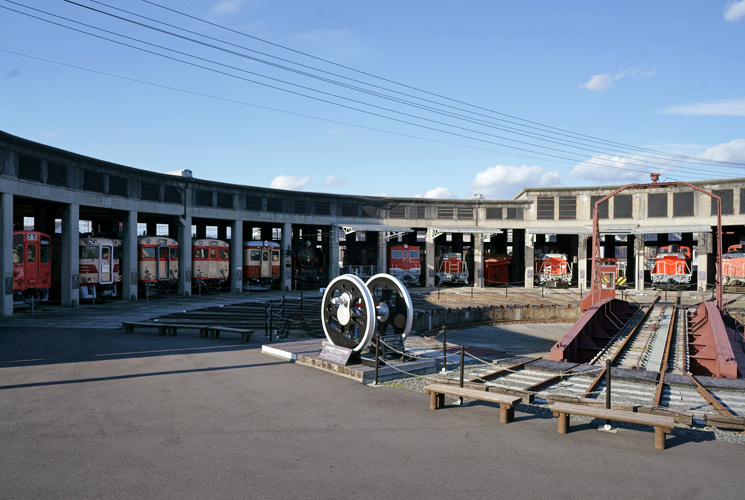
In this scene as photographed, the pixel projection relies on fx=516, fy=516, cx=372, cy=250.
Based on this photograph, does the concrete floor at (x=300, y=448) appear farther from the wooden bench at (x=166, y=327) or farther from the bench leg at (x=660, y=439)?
the wooden bench at (x=166, y=327)

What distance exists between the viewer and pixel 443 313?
27250 mm

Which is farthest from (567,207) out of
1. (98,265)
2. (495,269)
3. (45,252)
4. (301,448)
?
(301,448)

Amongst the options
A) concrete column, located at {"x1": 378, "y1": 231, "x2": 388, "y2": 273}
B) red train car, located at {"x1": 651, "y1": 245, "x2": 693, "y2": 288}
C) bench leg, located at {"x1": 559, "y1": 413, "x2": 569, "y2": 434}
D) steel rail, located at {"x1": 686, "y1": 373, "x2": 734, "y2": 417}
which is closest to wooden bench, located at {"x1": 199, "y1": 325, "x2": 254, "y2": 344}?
bench leg, located at {"x1": 559, "y1": 413, "x2": 569, "y2": 434}

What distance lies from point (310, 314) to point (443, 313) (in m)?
7.44

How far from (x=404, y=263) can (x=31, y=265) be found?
1051 inches

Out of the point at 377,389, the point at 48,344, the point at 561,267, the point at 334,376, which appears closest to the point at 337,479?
the point at 377,389

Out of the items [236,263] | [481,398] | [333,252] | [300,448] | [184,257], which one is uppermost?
[333,252]

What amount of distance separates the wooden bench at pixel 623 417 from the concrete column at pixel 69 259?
24619 millimetres

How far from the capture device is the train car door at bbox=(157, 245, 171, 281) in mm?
32031

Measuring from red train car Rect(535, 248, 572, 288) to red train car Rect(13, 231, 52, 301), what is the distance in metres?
35.1

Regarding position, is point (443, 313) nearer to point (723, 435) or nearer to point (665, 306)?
point (665, 306)

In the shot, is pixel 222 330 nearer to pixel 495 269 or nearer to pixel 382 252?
pixel 382 252

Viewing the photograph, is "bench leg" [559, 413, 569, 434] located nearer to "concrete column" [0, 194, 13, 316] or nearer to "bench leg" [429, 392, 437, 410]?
"bench leg" [429, 392, 437, 410]

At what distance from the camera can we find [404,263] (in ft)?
141
